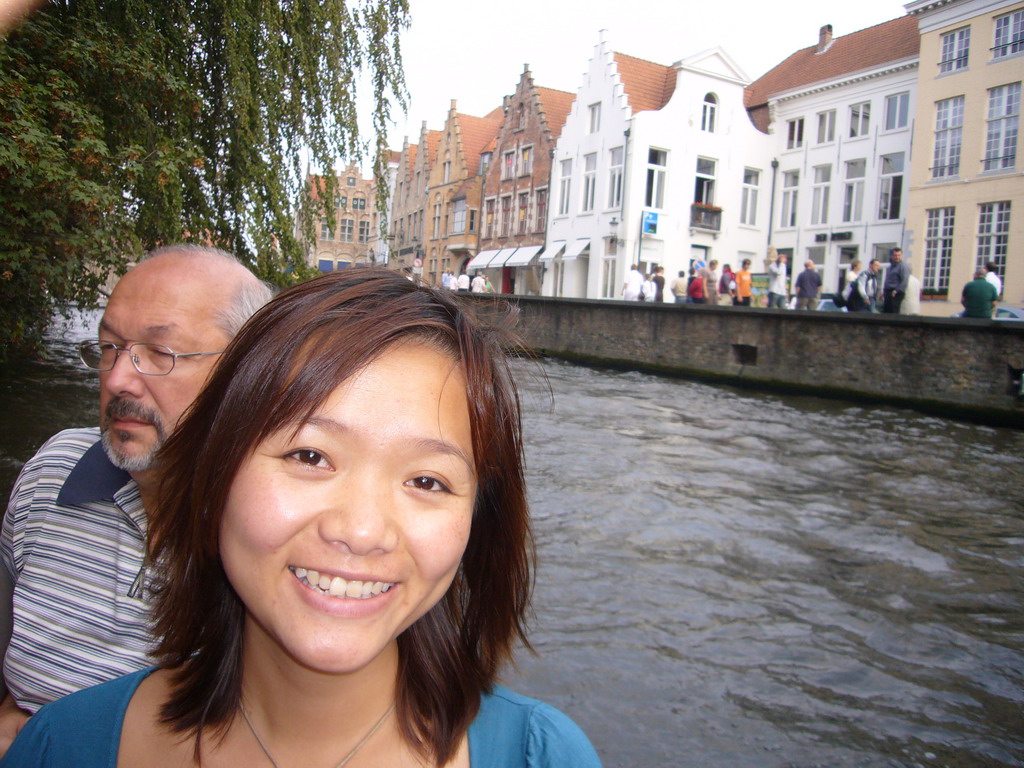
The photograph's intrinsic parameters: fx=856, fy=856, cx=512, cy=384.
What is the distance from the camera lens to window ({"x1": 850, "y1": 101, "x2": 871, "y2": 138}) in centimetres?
2806

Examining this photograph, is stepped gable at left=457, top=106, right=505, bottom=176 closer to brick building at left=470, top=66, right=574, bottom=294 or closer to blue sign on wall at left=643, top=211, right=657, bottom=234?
brick building at left=470, top=66, right=574, bottom=294

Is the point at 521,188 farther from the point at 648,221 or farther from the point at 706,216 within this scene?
the point at 706,216

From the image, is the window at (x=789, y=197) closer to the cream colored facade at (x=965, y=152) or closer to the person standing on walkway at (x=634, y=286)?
the cream colored facade at (x=965, y=152)

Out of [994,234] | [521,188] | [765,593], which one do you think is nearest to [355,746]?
[765,593]

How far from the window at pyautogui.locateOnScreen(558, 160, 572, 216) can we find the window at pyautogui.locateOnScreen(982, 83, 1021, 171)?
49.3 feet

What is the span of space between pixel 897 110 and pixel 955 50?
3.14 m

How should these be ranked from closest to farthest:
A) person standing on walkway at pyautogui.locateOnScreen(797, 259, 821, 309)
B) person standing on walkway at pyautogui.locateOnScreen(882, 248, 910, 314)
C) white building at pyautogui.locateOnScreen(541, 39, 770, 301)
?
1. person standing on walkway at pyautogui.locateOnScreen(882, 248, 910, 314)
2. person standing on walkway at pyautogui.locateOnScreen(797, 259, 821, 309)
3. white building at pyautogui.locateOnScreen(541, 39, 770, 301)

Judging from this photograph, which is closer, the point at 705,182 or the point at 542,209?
the point at 705,182

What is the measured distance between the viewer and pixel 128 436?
195cm

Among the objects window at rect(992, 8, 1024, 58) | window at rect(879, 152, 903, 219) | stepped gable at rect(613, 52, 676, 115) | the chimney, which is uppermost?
the chimney

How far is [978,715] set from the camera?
3656 millimetres

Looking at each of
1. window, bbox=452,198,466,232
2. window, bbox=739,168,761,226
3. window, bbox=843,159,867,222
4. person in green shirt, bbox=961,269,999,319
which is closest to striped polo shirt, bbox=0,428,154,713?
person in green shirt, bbox=961,269,999,319

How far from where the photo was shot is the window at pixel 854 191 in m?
27.9

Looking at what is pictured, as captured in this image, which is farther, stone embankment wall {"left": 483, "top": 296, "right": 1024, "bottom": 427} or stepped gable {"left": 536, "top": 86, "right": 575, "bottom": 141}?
stepped gable {"left": 536, "top": 86, "right": 575, "bottom": 141}
